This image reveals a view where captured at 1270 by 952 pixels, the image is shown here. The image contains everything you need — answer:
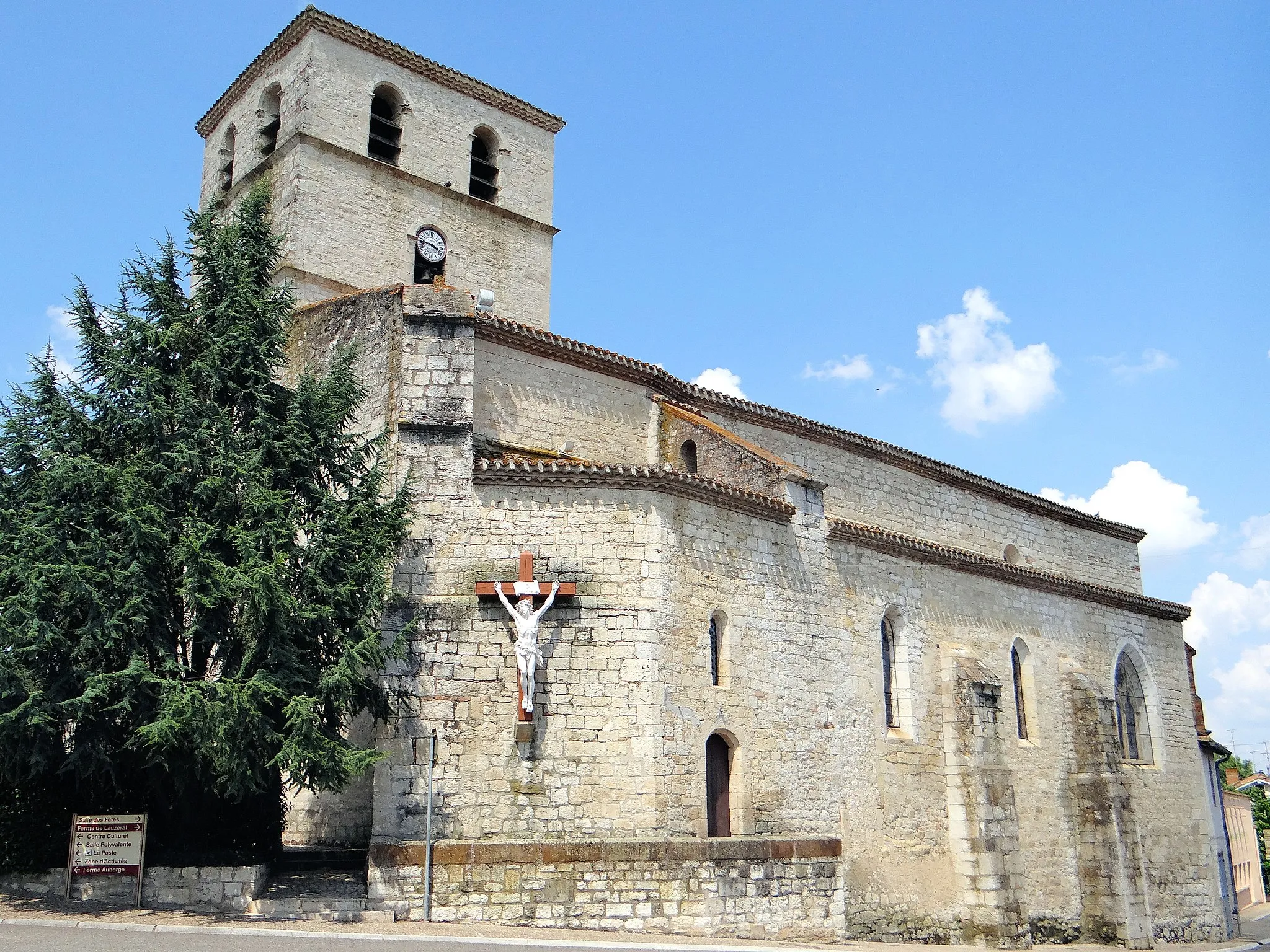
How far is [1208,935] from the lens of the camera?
24.3m

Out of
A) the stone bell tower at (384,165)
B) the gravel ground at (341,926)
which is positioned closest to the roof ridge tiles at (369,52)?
the stone bell tower at (384,165)

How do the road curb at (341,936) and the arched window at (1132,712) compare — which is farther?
the arched window at (1132,712)

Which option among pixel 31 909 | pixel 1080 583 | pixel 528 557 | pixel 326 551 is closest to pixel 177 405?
pixel 326 551

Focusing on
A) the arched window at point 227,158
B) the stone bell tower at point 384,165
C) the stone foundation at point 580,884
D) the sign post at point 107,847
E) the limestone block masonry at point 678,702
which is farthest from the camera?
the arched window at point 227,158

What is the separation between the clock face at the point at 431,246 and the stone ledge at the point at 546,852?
525 inches

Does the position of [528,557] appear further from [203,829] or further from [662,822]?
[203,829]

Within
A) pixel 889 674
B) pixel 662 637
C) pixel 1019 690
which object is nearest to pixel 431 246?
pixel 662 637

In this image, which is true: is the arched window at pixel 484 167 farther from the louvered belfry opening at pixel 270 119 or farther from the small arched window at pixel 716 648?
the small arched window at pixel 716 648

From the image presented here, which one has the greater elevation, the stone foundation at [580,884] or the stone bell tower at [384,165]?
the stone bell tower at [384,165]

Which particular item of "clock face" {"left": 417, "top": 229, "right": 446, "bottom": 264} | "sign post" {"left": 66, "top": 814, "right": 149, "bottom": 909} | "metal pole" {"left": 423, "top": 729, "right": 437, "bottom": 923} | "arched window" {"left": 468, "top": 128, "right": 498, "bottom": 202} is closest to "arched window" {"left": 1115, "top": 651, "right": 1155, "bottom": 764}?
"metal pole" {"left": 423, "top": 729, "right": 437, "bottom": 923}

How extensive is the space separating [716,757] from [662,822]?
1.59 meters

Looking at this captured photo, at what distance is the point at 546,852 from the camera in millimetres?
13664

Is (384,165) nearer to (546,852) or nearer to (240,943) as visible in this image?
(546,852)

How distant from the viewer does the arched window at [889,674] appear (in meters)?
19.0
